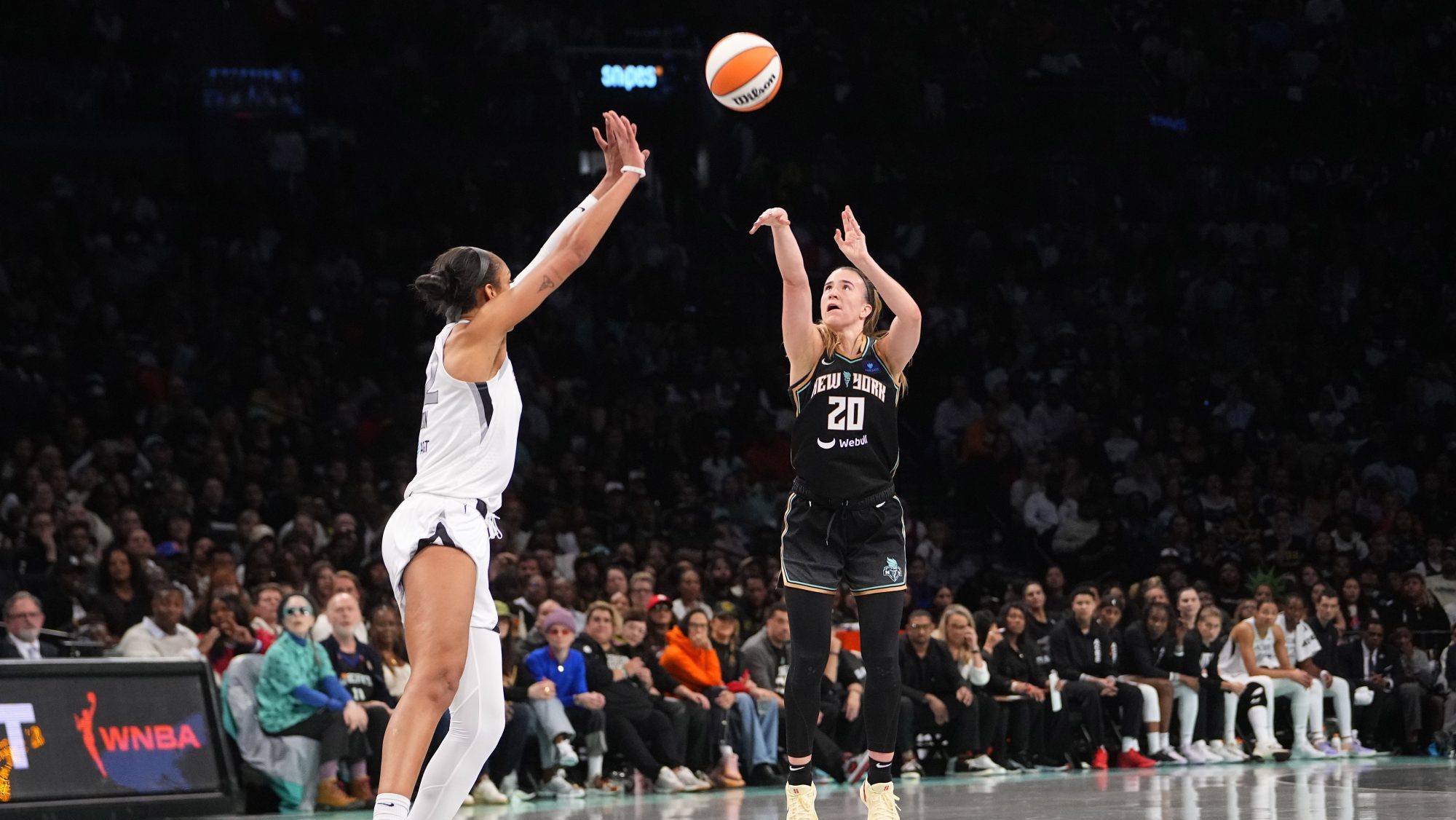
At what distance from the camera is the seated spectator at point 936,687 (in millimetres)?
14289

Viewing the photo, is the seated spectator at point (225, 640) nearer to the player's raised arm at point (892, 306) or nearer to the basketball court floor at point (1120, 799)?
the basketball court floor at point (1120, 799)

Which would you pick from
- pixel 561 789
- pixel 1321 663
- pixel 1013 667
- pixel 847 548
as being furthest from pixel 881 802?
pixel 1321 663

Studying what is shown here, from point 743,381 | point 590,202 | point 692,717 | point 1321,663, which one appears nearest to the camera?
point 590,202

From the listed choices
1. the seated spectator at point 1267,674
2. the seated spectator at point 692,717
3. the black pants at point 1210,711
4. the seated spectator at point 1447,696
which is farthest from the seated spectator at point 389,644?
the seated spectator at point 1447,696

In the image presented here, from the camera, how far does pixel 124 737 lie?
10102mm

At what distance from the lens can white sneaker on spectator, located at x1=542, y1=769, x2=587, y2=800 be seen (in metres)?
12.6

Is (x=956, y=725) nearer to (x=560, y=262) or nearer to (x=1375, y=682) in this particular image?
(x=1375, y=682)

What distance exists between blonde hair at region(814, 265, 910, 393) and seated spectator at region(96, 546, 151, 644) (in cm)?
699

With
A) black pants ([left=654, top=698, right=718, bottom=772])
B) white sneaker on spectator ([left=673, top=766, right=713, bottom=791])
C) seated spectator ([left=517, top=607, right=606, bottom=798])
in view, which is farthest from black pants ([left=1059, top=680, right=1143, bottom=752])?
seated spectator ([left=517, top=607, right=606, bottom=798])

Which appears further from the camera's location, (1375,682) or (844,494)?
(1375,682)

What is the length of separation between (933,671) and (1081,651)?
5.87ft

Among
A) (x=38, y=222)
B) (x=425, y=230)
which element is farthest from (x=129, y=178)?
(x=425, y=230)

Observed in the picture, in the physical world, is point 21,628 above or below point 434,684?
above

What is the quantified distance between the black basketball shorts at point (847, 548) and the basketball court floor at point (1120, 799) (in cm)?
209
